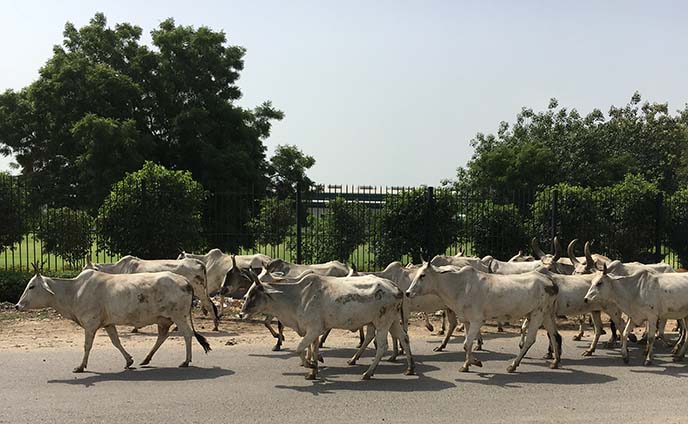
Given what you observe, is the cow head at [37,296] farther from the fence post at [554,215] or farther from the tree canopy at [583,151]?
the tree canopy at [583,151]

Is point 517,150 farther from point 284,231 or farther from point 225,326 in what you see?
point 225,326

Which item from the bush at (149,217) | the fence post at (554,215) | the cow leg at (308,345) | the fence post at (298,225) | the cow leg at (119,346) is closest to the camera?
the cow leg at (308,345)

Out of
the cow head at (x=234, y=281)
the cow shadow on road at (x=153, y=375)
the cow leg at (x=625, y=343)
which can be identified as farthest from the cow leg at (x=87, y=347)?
the cow leg at (x=625, y=343)

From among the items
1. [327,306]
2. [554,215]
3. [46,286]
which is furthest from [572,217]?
[46,286]

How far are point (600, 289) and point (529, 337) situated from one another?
74.1 inches

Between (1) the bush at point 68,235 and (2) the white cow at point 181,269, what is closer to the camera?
(2) the white cow at point 181,269

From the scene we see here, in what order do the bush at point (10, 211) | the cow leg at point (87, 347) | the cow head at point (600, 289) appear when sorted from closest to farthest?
the cow leg at point (87, 347)
the cow head at point (600, 289)
the bush at point (10, 211)

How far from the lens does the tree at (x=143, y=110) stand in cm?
2867

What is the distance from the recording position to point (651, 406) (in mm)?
8938

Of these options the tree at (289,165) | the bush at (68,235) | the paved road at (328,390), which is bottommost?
the paved road at (328,390)

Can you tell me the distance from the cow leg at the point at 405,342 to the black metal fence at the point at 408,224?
28.2 feet

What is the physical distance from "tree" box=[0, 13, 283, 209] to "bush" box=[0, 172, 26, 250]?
8.32m

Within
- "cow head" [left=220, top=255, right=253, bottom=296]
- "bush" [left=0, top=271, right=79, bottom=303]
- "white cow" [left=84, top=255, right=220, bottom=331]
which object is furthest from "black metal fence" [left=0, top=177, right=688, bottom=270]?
"cow head" [left=220, top=255, right=253, bottom=296]

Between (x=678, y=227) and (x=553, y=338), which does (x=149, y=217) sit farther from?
(x=678, y=227)
